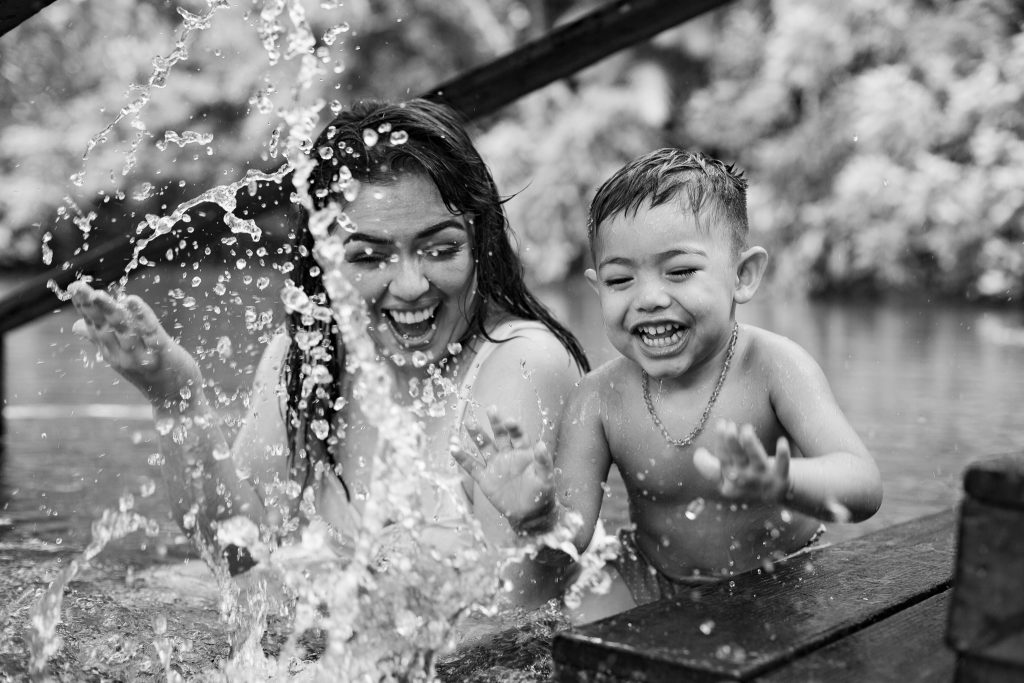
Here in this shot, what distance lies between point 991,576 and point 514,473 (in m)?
0.77

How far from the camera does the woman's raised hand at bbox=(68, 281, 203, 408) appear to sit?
77.8 inches

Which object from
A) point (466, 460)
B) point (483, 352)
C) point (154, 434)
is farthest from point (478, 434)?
point (154, 434)

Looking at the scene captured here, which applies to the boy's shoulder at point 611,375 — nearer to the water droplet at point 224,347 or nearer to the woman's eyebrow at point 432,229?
the woman's eyebrow at point 432,229

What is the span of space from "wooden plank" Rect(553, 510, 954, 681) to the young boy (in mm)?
162

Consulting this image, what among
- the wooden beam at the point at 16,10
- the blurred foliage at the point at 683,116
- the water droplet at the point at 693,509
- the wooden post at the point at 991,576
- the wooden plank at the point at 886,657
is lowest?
the wooden plank at the point at 886,657

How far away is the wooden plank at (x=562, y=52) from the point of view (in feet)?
9.91

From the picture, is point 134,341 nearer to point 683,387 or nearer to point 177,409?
point 177,409

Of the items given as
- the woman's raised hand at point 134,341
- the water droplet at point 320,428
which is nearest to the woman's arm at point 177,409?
the woman's raised hand at point 134,341

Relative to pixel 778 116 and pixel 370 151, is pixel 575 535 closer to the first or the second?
pixel 370 151

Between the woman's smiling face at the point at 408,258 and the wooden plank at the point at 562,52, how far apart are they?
864mm

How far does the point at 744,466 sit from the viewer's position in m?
1.54

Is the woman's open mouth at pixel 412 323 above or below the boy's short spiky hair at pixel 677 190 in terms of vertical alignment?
below

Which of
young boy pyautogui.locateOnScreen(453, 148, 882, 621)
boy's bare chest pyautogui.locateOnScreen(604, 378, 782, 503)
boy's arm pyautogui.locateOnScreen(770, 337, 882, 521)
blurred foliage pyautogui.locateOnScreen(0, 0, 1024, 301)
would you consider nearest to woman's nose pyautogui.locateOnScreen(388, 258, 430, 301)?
young boy pyautogui.locateOnScreen(453, 148, 882, 621)

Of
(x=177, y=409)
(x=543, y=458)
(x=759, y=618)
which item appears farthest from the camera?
(x=177, y=409)
